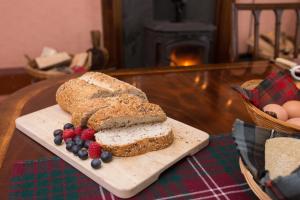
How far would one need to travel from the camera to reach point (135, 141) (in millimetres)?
848

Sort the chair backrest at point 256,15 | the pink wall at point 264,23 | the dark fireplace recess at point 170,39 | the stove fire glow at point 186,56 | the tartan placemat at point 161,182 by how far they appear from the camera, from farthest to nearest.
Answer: the pink wall at point 264,23
the stove fire glow at point 186,56
the dark fireplace recess at point 170,39
the chair backrest at point 256,15
the tartan placemat at point 161,182

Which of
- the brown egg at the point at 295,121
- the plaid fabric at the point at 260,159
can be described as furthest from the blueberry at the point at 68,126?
the brown egg at the point at 295,121

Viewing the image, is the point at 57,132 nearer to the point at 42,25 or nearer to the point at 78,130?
the point at 78,130

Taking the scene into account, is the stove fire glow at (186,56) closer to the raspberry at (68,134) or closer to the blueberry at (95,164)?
the raspberry at (68,134)

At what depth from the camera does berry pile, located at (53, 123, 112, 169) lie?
81 cm

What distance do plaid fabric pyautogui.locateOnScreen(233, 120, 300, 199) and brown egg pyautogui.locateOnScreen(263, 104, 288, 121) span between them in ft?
0.50

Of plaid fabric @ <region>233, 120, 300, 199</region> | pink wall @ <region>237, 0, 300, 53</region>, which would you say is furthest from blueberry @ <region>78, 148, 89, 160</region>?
pink wall @ <region>237, 0, 300, 53</region>

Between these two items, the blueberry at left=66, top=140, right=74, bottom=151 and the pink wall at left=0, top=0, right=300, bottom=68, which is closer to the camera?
the blueberry at left=66, top=140, right=74, bottom=151

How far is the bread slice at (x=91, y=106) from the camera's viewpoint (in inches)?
36.8

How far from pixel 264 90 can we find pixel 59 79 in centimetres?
80

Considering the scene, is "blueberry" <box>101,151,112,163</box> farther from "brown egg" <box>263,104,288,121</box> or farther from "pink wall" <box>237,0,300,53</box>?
"pink wall" <box>237,0,300,53</box>

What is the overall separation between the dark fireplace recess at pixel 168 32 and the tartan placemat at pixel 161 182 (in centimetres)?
212

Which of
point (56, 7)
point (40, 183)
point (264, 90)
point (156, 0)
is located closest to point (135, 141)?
point (40, 183)

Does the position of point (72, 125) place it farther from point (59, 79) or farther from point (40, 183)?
point (59, 79)
